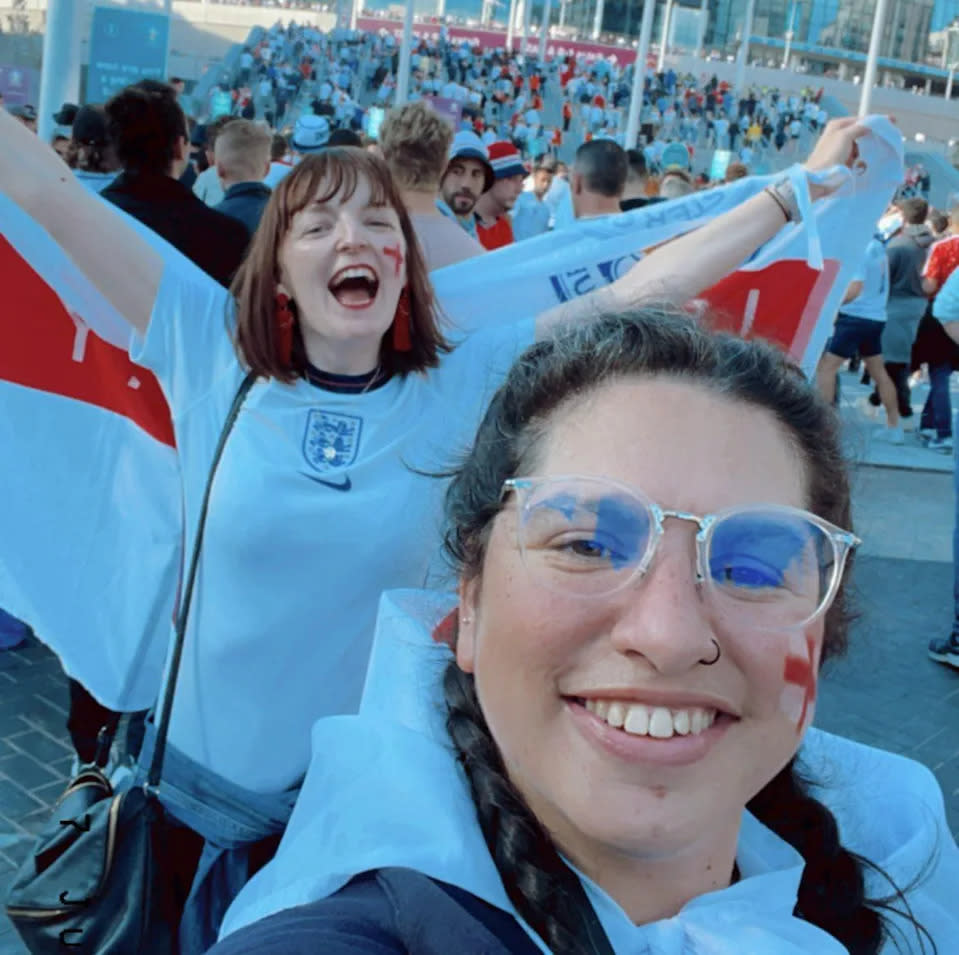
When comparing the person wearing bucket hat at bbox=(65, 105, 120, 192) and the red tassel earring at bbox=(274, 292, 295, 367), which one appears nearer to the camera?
the red tassel earring at bbox=(274, 292, 295, 367)

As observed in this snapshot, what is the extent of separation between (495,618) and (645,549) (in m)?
0.18

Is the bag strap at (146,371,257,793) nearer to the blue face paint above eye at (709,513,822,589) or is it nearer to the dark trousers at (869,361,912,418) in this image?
the blue face paint above eye at (709,513,822,589)

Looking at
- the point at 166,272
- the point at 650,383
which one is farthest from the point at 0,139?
the point at 650,383

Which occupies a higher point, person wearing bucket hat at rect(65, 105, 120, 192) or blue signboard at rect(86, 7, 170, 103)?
blue signboard at rect(86, 7, 170, 103)

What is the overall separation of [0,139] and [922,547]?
679 cm

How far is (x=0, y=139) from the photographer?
7.48 feet

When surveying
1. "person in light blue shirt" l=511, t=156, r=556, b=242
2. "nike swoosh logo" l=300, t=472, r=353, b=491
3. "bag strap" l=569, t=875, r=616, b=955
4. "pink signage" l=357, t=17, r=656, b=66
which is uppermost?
"pink signage" l=357, t=17, r=656, b=66

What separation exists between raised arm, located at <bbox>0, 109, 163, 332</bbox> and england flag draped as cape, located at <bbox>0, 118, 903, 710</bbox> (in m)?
0.15

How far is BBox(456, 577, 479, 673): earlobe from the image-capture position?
1.40 metres

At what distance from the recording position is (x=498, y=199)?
24.3 ft

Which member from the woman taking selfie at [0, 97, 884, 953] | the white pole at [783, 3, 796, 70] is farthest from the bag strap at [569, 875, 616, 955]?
the white pole at [783, 3, 796, 70]

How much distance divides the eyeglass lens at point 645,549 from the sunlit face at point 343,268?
3.75 ft

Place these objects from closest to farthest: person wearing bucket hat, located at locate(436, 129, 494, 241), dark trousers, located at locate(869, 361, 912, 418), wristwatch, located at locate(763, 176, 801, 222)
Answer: wristwatch, located at locate(763, 176, 801, 222) < person wearing bucket hat, located at locate(436, 129, 494, 241) < dark trousers, located at locate(869, 361, 912, 418)

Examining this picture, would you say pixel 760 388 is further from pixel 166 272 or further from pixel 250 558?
pixel 166 272
